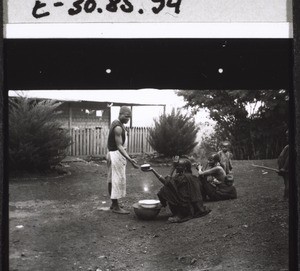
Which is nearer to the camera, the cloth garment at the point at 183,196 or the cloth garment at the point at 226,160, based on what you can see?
the cloth garment at the point at 226,160

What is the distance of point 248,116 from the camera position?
10.3 feet

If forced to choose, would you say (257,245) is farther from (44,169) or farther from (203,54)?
(44,169)

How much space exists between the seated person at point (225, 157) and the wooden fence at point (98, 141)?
795 mm

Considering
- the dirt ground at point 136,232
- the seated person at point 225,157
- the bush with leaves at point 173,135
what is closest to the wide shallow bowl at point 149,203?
the dirt ground at point 136,232

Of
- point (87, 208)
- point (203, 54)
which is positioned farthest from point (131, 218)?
point (203, 54)

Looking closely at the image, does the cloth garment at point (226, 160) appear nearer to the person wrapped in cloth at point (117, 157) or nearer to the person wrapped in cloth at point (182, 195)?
the person wrapped in cloth at point (182, 195)

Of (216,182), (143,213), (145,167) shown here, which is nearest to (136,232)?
(143,213)

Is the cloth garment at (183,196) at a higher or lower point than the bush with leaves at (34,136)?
lower

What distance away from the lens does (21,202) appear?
2.81 metres

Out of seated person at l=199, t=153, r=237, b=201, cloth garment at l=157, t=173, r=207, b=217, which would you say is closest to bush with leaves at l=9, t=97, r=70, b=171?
cloth garment at l=157, t=173, r=207, b=217

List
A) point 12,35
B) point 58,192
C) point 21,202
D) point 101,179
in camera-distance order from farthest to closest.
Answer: point 101,179
point 58,192
point 21,202
point 12,35

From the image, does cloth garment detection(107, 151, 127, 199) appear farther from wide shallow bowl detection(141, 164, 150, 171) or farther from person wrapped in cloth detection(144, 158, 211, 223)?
person wrapped in cloth detection(144, 158, 211, 223)

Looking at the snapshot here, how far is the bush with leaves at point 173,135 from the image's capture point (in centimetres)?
371

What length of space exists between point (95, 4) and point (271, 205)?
215cm
